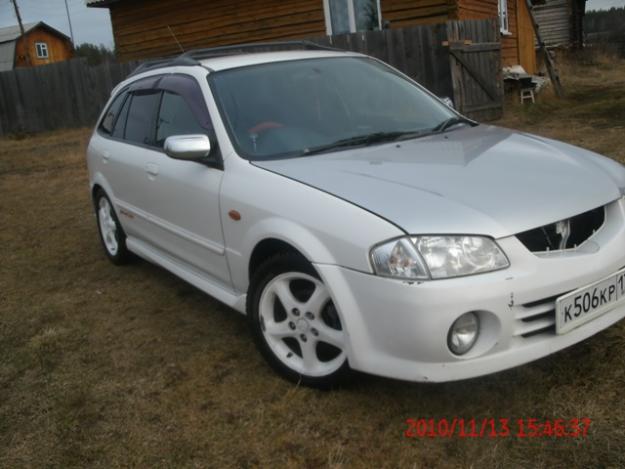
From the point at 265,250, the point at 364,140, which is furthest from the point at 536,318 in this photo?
the point at 364,140

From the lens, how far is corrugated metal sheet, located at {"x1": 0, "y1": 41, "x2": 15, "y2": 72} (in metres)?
53.5

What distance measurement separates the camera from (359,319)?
272 centimetres

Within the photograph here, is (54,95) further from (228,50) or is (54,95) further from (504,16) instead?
(228,50)

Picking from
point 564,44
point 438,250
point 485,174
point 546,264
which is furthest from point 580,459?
point 564,44

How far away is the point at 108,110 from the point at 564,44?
1157 inches

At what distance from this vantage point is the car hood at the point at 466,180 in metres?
2.65

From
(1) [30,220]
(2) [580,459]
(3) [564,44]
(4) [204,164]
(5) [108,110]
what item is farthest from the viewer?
(3) [564,44]

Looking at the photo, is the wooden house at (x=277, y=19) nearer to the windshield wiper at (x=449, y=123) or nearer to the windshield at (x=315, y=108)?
the windshield at (x=315, y=108)

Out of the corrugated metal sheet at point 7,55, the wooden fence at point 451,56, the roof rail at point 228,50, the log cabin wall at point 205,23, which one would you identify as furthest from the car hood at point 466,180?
the corrugated metal sheet at point 7,55

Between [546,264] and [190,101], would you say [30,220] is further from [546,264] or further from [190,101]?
[546,264]

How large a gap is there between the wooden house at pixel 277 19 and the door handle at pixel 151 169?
8546 mm

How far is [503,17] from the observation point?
1647 cm

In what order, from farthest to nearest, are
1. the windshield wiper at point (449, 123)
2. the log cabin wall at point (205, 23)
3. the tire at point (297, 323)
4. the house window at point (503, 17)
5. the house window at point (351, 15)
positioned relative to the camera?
1. the house window at point (503, 17)
2. the log cabin wall at point (205, 23)
3. the house window at point (351, 15)
4. the windshield wiper at point (449, 123)
5. the tire at point (297, 323)

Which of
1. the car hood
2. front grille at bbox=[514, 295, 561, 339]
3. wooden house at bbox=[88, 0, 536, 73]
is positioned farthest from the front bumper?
wooden house at bbox=[88, 0, 536, 73]
